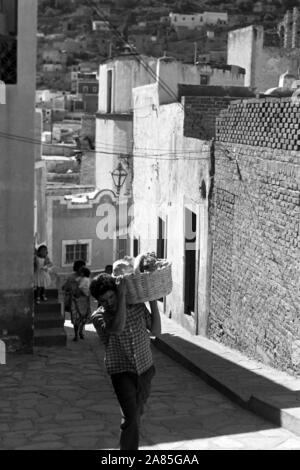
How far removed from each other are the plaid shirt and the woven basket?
3.4 inches

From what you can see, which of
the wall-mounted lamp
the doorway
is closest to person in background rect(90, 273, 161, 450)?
the doorway

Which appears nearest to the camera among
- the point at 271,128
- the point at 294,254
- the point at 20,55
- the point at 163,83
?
the point at 294,254

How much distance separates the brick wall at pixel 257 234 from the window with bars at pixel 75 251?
11.4 m

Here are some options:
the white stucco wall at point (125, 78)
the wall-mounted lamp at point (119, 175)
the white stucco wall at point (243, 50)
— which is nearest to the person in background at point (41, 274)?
the wall-mounted lamp at point (119, 175)

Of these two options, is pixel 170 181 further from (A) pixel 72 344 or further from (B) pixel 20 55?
(B) pixel 20 55

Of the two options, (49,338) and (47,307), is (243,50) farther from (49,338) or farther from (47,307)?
(49,338)

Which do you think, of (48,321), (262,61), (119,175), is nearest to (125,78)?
(262,61)

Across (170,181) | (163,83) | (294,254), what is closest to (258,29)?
(163,83)

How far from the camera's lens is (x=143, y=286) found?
5512mm

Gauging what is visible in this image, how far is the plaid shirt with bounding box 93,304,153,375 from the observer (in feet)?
17.5

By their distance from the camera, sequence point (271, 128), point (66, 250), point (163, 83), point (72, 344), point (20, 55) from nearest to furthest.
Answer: point (271, 128)
point (20, 55)
point (72, 344)
point (163, 83)
point (66, 250)

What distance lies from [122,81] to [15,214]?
55.4 ft

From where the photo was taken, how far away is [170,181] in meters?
15.9

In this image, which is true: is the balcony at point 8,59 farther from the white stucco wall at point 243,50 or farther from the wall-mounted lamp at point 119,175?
the white stucco wall at point 243,50
